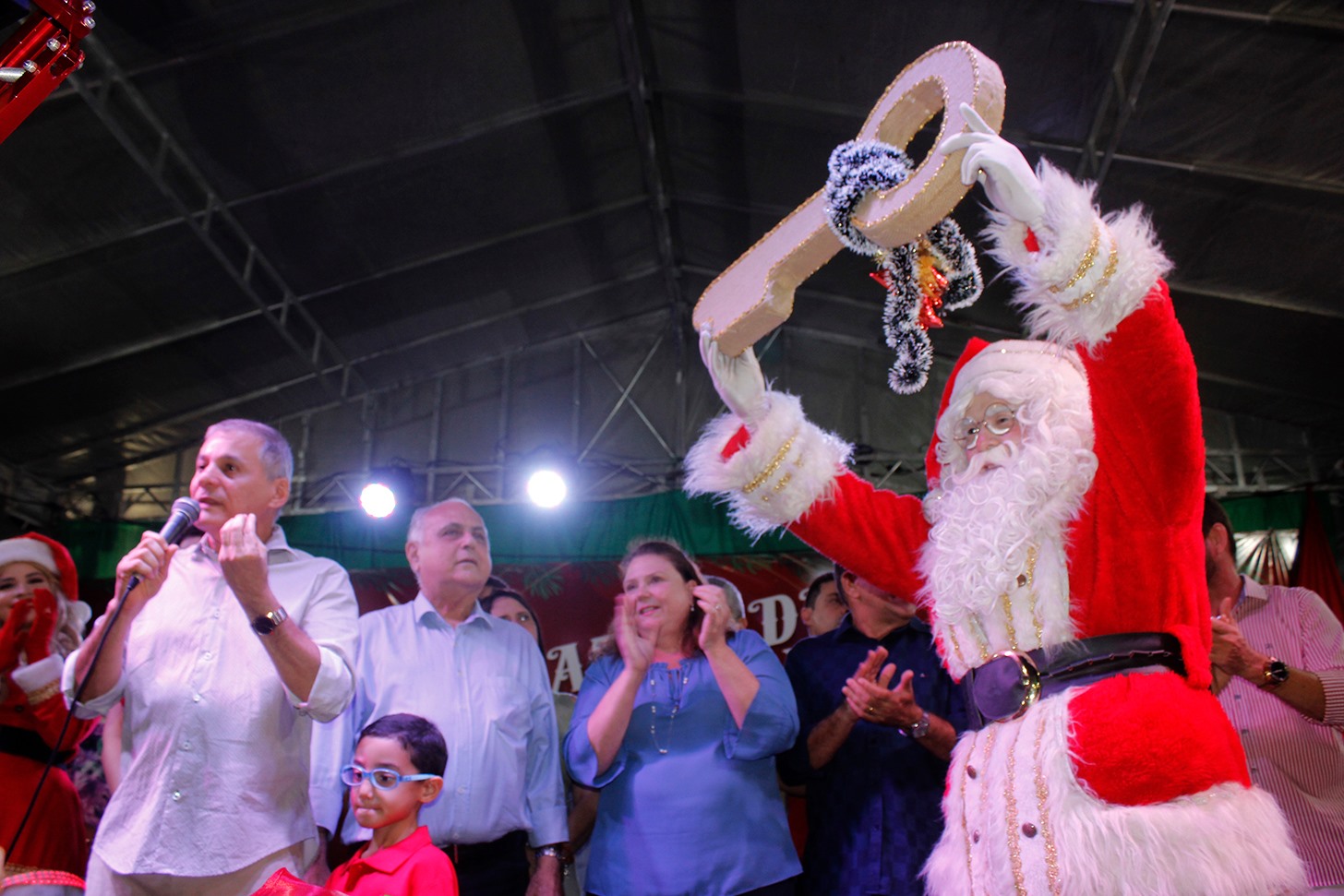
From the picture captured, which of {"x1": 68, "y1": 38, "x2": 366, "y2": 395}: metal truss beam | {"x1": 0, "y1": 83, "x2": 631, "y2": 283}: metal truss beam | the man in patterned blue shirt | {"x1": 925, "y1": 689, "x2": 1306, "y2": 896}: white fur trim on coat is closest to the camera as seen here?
{"x1": 925, "y1": 689, "x2": 1306, "y2": 896}: white fur trim on coat

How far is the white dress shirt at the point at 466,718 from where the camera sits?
8.62ft

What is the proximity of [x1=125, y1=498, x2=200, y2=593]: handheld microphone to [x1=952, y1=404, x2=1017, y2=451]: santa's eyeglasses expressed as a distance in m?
1.66

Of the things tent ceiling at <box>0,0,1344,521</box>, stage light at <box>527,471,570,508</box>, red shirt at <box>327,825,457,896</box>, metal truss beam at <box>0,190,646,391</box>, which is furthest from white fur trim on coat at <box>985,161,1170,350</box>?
stage light at <box>527,471,570,508</box>

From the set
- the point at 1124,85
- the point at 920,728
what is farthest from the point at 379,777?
the point at 1124,85

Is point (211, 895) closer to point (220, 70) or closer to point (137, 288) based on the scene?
point (220, 70)

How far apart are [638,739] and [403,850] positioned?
0.69 meters

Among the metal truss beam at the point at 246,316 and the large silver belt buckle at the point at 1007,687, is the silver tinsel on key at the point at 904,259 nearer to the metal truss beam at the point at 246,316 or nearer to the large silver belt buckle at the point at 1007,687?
the large silver belt buckle at the point at 1007,687

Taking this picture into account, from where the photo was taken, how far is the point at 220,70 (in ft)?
17.7

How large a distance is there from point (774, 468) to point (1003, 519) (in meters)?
0.48

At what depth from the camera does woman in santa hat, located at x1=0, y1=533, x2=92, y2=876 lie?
8.45 feet

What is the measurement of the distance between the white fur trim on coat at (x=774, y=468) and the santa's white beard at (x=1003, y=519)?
0.30 metres

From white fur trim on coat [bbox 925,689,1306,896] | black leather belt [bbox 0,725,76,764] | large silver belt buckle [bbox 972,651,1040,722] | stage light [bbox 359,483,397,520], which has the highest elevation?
stage light [bbox 359,483,397,520]

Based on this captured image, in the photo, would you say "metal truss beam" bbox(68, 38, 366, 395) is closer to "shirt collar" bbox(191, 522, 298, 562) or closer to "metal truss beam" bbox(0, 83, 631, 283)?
"metal truss beam" bbox(0, 83, 631, 283)

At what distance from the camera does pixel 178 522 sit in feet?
7.17
